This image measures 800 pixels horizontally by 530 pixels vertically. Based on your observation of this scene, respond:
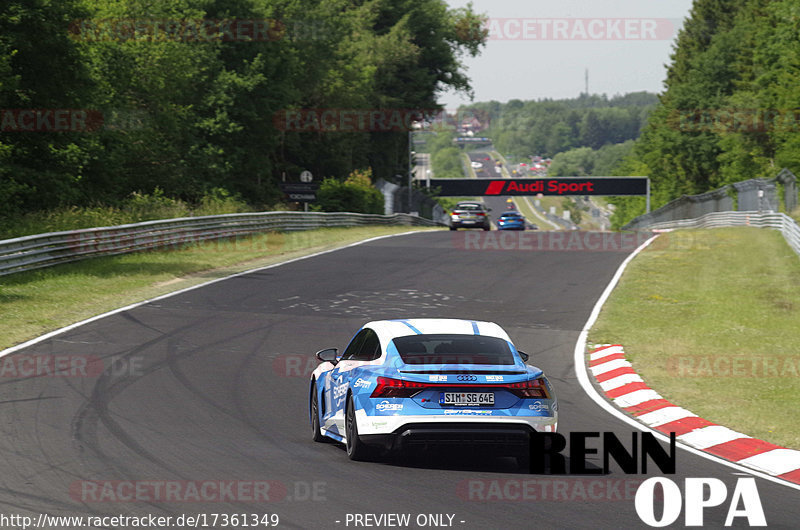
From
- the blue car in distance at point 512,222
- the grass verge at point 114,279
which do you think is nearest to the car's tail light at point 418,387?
the grass verge at point 114,279

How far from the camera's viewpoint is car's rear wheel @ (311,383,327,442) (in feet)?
35.5

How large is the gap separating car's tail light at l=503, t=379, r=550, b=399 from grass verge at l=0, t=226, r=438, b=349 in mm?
10508

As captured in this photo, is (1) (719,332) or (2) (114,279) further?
(2) (114,279)

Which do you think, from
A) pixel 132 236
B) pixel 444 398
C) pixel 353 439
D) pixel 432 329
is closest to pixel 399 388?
pixel 444 398

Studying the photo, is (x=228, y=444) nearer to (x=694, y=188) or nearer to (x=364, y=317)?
(x=364, y=317)

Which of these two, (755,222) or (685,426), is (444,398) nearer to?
(685,426)

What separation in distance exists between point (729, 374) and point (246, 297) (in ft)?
39.6

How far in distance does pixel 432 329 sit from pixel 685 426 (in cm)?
351

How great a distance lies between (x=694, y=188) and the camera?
114 meters

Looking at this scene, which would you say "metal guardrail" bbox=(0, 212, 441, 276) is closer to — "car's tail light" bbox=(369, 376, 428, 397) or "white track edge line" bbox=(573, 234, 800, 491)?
"white track edge line" bbox=(573, 234, 800, 491)

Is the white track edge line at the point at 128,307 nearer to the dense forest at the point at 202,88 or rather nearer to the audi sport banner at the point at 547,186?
the dense forest at the point at 202,88

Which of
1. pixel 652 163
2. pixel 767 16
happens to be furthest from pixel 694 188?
pixel 767 16

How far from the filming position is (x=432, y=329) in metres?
10.3

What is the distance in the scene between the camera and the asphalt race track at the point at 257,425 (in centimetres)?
792
